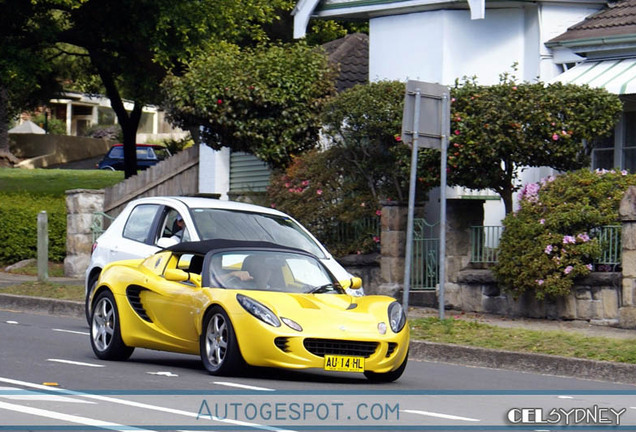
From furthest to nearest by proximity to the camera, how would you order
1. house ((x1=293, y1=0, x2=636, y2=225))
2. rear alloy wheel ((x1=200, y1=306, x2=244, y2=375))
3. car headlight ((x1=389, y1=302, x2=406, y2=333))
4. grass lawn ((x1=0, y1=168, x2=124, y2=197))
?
grass lawn ((x1=0, y1=168, x2=124, y2=197))
house ((x1=293, y1=0, x2=636, y2=225))
car headlight ((x1=389, y1=302, x2=406, y2=333))
rear alloy wheel ((x1=200, y1=306, x2=244, y2=375))

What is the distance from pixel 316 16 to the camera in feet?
81.7

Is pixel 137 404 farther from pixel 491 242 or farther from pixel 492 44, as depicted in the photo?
pixel 492 44

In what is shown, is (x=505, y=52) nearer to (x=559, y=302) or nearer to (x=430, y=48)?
(x=430, y=48)

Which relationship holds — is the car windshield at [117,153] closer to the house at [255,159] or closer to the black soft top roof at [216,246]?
the house at [255,159]

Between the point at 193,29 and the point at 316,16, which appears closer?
the point at 316,16

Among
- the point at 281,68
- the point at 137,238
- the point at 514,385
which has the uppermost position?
the point at 281,68

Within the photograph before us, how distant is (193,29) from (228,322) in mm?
18818

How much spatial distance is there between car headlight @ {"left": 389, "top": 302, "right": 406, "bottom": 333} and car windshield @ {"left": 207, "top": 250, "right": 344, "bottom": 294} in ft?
2.45

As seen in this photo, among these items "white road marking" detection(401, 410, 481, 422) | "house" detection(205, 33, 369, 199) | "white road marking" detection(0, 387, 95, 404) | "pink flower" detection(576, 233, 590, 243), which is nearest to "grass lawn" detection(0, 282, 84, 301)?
"house" detection(205, 33, 369, 199)

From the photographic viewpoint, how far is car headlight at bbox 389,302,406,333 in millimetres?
11795

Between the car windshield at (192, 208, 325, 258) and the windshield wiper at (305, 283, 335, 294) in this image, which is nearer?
the windshield wiper at (305, 283, 335, 294)

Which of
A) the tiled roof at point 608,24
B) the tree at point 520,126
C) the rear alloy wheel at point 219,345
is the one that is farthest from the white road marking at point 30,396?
the tiled roof at point 608,24

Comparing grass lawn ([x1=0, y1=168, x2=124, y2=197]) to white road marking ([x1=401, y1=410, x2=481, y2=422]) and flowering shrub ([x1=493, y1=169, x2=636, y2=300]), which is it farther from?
white road marking ([x1=401, y1=410, x2=481, y2=422])

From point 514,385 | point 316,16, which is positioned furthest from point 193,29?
point 514,385
